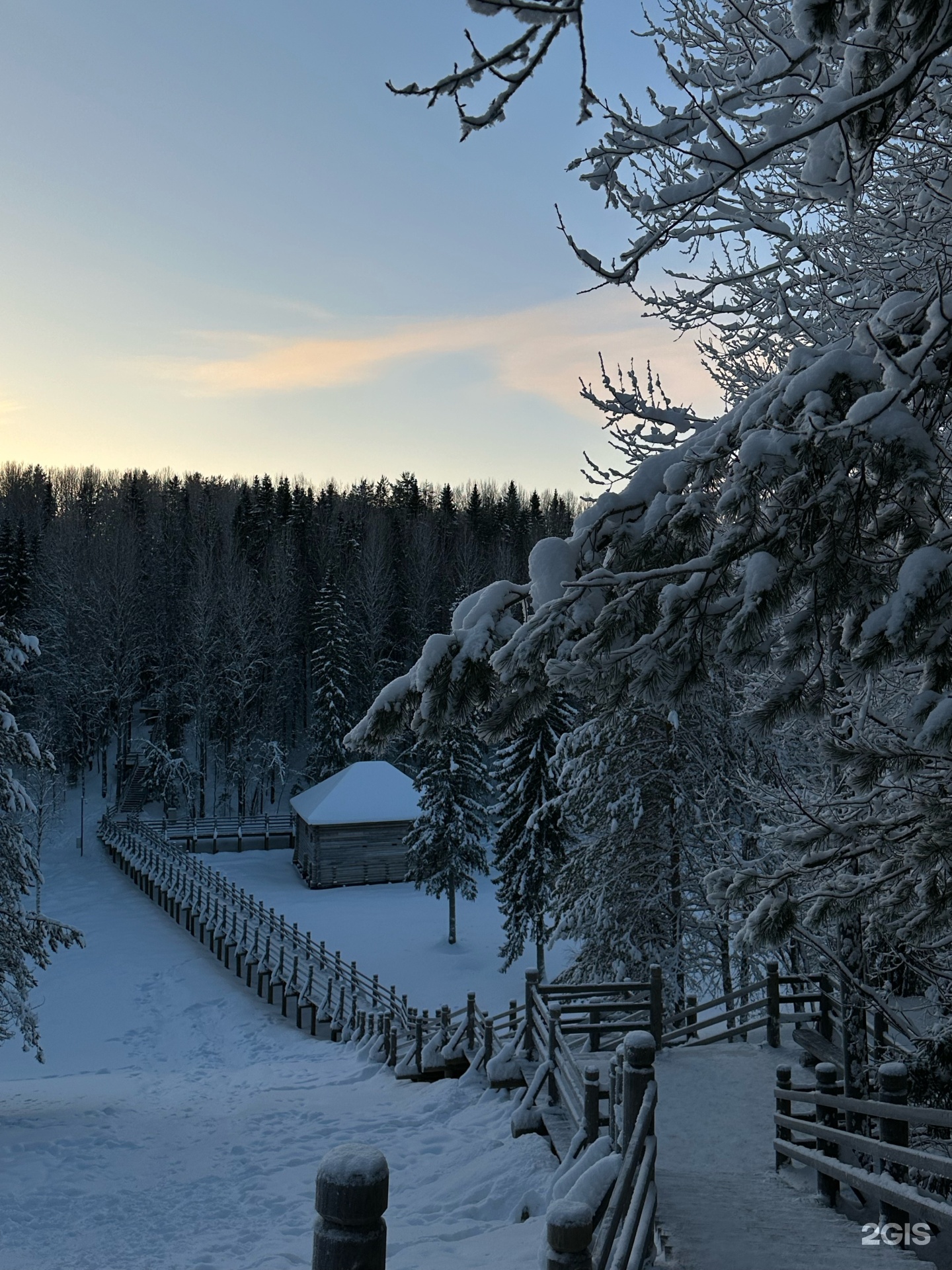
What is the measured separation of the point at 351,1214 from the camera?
2.39 meters

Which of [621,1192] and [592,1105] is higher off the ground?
[621,1192]

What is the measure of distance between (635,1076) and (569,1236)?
377 centimetres

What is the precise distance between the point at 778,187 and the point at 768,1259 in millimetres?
7977

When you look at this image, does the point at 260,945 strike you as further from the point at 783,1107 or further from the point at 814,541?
the point at 814,541

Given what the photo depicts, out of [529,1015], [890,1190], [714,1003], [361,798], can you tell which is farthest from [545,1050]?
[361,798]

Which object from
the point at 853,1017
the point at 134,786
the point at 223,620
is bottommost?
the point at 853,1017

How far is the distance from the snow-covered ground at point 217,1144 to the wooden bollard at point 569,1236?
14.5 feet

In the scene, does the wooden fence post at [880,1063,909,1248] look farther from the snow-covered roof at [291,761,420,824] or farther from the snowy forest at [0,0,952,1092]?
the snow-covered roof at [291,761,420,824]

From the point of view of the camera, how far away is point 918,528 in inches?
157

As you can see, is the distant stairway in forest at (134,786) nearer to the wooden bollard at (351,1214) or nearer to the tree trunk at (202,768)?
the tree trunk at (202,768)

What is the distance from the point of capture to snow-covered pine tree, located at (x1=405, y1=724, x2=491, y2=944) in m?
35.5

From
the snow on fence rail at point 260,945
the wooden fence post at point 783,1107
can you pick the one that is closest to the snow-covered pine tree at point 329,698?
the snow on fence rail at point 260,945

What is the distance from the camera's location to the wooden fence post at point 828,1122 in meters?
7.31

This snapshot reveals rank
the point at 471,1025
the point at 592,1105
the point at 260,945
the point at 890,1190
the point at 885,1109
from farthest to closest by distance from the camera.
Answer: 1. the point at 260,945
2. the point at 471,1025
3. the point at 592,1105
4. the point at 885,1109
5. the point at 890,1190
